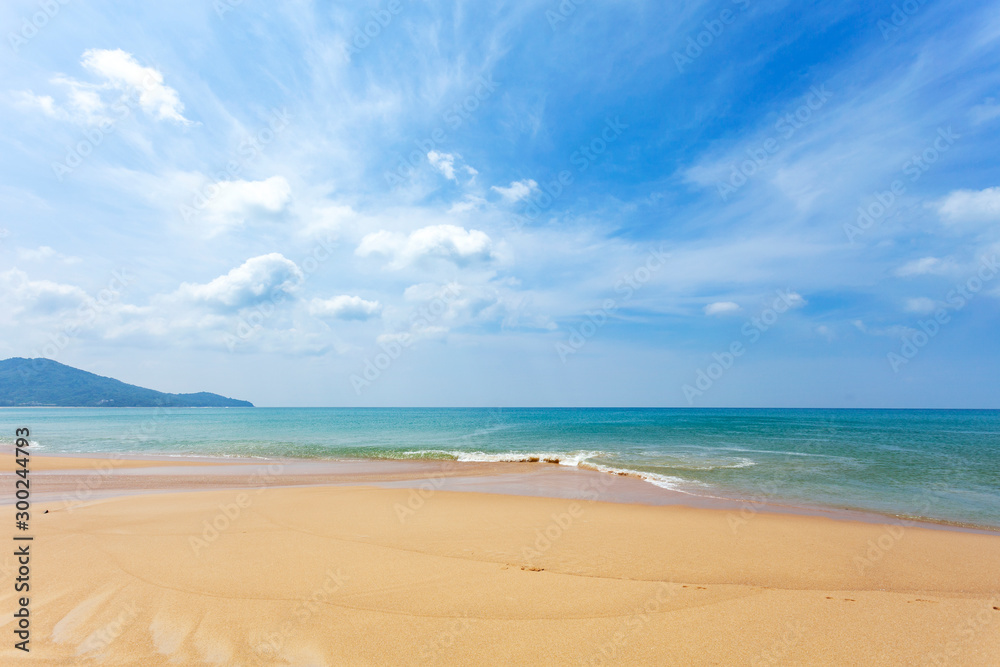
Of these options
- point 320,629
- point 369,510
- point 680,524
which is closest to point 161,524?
point 369,510

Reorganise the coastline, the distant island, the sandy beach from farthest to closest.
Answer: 1. the distant island
2. the coastline
3. the sandy beach

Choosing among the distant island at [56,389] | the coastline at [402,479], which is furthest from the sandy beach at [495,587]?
the distant island at [56,389]

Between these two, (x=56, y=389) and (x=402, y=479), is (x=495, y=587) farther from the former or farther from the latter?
(x=56, y=389)

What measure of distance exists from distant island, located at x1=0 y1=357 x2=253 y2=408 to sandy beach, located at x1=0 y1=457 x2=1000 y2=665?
20175 centimetres

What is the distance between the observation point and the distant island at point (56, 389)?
156 m

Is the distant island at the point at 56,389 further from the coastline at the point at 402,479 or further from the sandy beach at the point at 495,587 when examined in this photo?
the sandy beach at the point at 495,587

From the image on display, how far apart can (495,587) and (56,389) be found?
227 m

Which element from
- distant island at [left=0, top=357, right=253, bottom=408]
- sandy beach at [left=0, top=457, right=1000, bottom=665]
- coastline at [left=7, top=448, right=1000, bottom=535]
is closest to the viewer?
sandy beach at [left=0, top=457, right=1000, bottom=665]

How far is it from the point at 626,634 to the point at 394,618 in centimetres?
277

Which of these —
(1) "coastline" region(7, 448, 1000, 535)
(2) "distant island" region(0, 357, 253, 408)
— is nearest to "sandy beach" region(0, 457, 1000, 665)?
(1) "coastline" region(7, 448, 1000, 535)

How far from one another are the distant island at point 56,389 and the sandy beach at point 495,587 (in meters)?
202

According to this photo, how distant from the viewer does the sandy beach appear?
4.66 metres

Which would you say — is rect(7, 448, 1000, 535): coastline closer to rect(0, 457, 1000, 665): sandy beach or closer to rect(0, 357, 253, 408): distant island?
rect(0, 457, 1000, 665): sandy beach

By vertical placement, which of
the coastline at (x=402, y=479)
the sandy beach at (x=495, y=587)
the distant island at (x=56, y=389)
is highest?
the distant island at (x=56, y=389)
